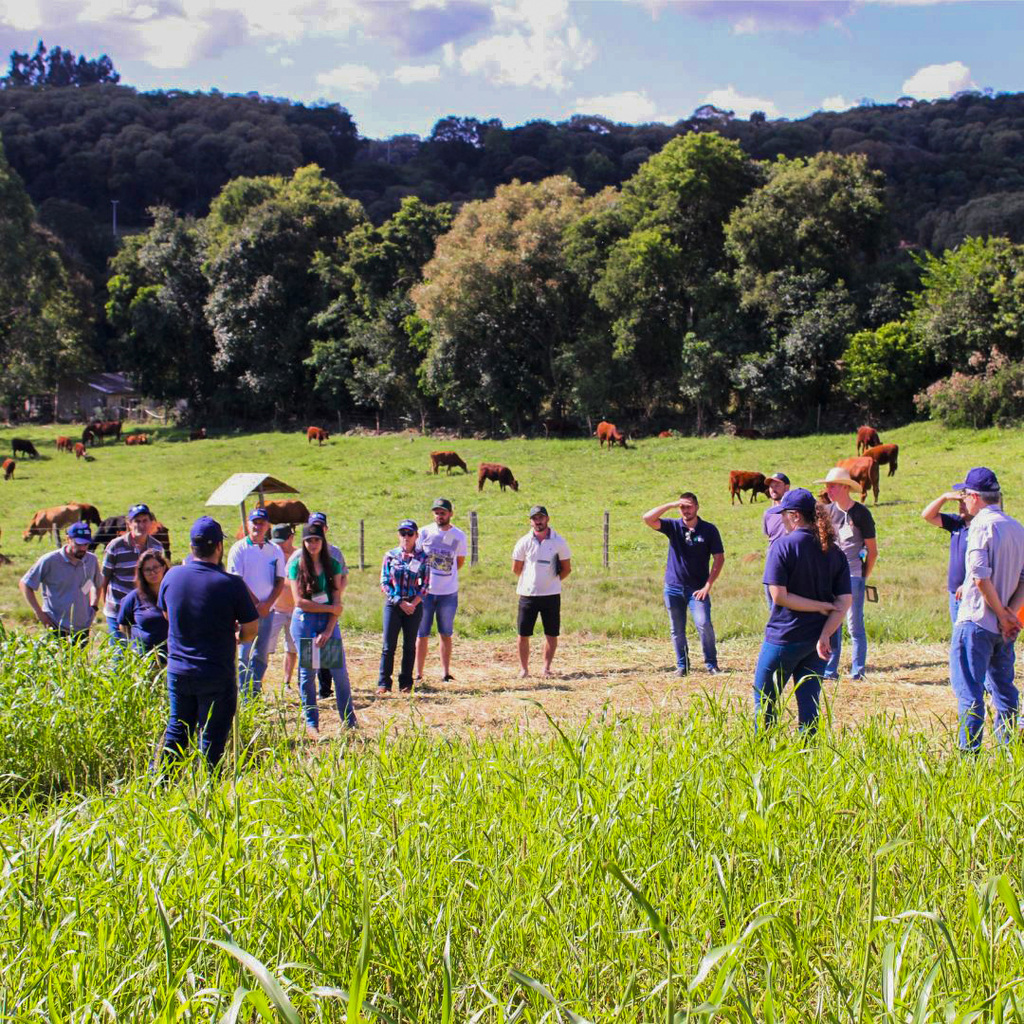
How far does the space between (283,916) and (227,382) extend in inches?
2025

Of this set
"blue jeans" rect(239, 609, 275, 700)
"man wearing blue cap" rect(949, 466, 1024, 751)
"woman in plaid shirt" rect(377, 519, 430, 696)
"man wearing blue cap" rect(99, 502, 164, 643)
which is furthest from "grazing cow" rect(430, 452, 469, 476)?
"man wearing blue cap" rect(949, 466, 1024, 751)

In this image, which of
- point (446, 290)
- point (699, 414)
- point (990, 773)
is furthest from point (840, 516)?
point (446, 290)

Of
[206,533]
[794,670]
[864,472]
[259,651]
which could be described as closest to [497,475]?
[864,472]

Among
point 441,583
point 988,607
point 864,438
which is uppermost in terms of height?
point 864,438

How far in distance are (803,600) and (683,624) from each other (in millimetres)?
3358

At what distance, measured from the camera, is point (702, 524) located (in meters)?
9.35

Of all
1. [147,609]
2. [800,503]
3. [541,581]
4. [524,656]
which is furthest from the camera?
[524,656]

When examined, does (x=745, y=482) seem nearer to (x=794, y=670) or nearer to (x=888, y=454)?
(x=888, y=454)

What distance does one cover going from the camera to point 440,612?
32.5 feet

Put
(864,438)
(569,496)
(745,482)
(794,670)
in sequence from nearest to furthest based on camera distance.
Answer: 1. (794,670)
2. (745,482)
3. (569,496)
4. (864,438)

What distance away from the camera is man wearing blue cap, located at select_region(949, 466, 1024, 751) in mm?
5984

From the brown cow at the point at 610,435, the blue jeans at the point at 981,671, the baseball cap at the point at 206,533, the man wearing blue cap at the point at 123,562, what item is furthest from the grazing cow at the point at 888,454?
the baseball cap at the point at 206,533

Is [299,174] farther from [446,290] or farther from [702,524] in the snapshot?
[702,524]

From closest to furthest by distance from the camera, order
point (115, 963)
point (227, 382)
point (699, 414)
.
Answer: point (115, 963) → point (699, 414) → point (227, 382)
